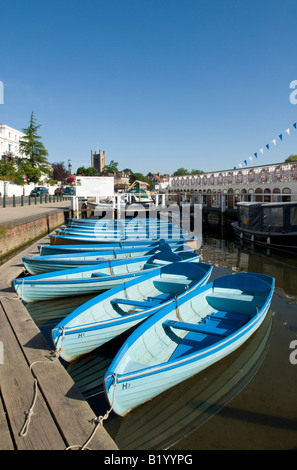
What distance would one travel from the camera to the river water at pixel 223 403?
397cm

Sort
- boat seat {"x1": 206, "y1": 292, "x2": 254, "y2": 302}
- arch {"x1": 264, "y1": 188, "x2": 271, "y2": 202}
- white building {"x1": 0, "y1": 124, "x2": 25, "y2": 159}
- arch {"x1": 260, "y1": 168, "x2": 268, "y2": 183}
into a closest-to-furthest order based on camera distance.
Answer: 1. boat seat {"x1": 206, "y1": 292, "x2": 254, "y2": 302}
2. arch {"x1": 264, "y1": 188, "x2": 271, "y2": 202}
3. arch {"x1": 260, "y1": 168, "x2": 268, "y2": 183}
4. white building {"x1": 0, "y1": 124, "x2": 25, "y2": 159}

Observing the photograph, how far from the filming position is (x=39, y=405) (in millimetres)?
3678

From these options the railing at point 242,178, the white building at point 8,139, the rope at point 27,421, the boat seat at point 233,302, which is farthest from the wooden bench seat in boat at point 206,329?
the white building at point 8,139

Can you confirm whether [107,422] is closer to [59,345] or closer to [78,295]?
[59,345]

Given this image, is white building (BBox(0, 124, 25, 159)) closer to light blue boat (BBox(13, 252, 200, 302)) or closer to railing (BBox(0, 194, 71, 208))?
railing (BBox(0, 194, 71, 208))

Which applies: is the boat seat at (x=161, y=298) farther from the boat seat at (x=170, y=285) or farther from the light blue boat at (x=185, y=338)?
the light blue boat at (x=185, y=338)

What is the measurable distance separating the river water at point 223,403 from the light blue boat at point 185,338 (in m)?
→ 0.39

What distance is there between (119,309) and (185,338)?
1612 mm

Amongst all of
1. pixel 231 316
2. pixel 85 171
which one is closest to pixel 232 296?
pixel 231 316

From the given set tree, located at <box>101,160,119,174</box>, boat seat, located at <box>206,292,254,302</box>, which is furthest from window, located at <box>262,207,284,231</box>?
tree, located at <box>101,160,119,174</box>

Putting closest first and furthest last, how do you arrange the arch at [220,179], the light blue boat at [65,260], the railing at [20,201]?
the light blue boat at [65,260] → the railing at [20,201] → the arch at [220,179]

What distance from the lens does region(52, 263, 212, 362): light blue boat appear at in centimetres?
513

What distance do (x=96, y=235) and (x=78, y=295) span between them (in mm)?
6765

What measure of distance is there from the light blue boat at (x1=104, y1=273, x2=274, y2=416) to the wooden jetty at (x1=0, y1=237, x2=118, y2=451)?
1.60 ft
